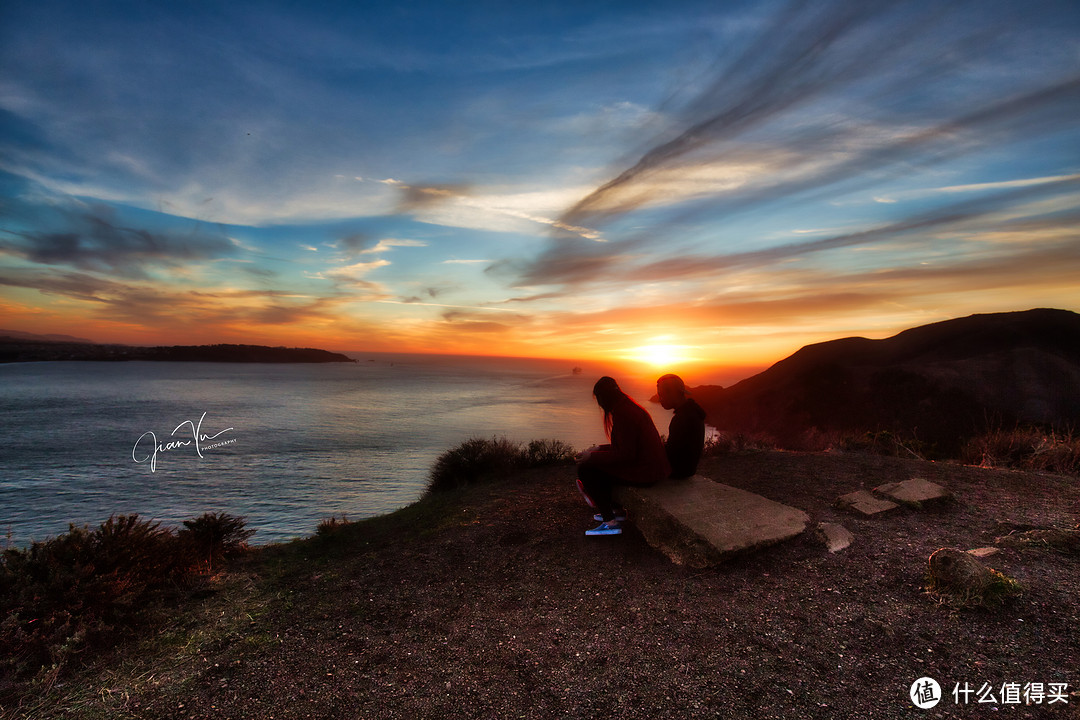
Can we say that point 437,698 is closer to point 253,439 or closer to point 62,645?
point 62,645

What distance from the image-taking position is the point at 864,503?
586cm

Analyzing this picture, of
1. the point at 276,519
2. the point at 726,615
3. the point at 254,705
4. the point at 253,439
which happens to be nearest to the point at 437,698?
the point at 254,705

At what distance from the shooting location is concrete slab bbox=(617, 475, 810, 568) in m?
4.65

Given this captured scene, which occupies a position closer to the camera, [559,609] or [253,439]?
[559,609]

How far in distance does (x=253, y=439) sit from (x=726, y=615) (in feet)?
112

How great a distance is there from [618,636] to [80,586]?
541cm

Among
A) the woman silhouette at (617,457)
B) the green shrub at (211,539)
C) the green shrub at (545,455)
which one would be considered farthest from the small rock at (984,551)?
the green shrub at (211,539)

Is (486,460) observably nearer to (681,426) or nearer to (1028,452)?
(681,426)

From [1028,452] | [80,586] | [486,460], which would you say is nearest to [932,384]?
[1028,452]

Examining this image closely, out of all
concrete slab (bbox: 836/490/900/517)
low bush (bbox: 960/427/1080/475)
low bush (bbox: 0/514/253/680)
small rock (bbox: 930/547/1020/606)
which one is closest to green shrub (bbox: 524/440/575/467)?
concrete slab (bbox: 836/490/900/517)

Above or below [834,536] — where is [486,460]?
below

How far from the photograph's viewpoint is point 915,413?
18297mm

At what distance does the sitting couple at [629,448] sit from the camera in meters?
5.34

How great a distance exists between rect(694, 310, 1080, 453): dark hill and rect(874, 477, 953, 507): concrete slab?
7948mm
